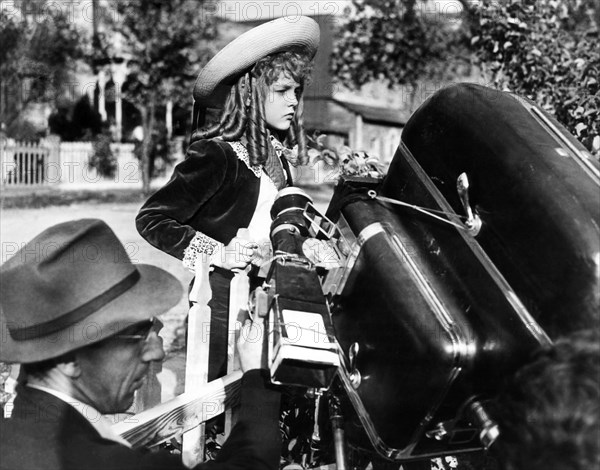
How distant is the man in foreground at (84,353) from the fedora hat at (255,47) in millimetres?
1190

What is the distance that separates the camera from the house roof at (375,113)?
27.6 meters

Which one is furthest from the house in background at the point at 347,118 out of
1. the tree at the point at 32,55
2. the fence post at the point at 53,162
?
the fence post at the point at 53,162

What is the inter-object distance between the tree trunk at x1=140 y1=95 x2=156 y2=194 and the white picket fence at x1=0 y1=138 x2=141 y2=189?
2.85 ft

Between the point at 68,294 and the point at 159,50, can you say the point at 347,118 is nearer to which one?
the point at 159,50

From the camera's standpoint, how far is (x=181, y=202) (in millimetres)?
2756

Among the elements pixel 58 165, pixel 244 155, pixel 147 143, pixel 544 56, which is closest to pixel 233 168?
pixel 244 155

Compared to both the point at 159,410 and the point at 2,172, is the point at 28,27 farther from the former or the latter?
the point at 159,410

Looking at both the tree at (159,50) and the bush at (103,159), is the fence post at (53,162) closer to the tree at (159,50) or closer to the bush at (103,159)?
the bush at (103,159)

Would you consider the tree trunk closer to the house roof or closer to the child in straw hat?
the house roof

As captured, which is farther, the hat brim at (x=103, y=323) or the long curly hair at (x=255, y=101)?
the long curly hair at (x=255, y=101)

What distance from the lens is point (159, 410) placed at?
2.29 metres

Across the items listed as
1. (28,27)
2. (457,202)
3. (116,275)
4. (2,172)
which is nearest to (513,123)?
(457,202)

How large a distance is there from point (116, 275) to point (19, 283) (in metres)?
0.20

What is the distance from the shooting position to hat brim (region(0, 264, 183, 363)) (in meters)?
1.65
